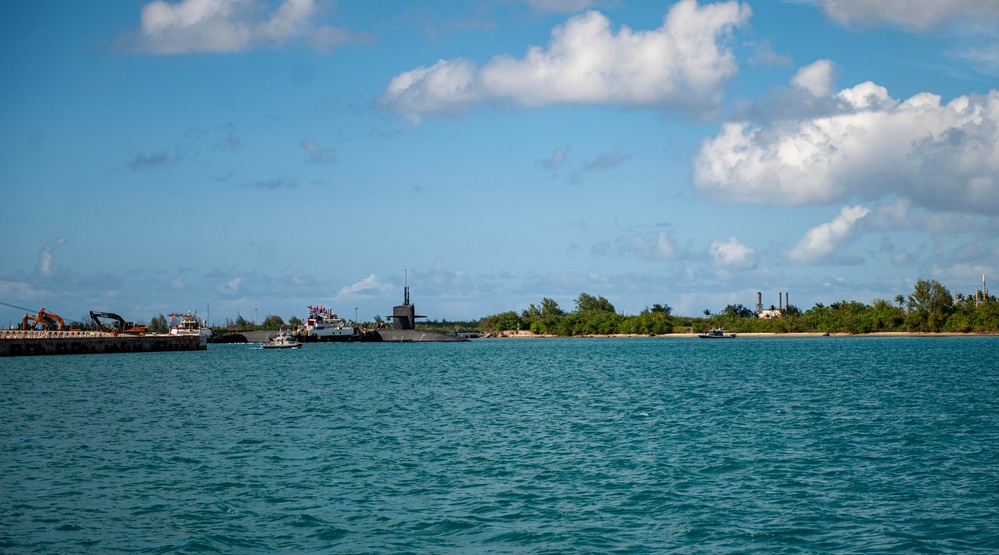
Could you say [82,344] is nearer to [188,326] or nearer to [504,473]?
[188,326]

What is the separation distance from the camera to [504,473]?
27.1 m

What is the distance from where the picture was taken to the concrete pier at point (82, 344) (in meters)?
117

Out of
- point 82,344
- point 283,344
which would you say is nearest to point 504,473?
point 82,344

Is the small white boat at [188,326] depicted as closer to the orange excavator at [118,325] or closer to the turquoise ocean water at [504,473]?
the orange excavator at [118,325]

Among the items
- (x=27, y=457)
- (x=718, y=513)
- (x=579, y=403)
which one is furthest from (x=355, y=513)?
(x=579, y=403)

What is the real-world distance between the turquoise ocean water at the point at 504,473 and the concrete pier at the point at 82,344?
71.8 m

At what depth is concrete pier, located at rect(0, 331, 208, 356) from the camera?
117 meters

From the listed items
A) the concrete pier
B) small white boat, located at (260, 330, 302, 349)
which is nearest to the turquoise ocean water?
the concrete pier

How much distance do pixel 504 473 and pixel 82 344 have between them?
371ft

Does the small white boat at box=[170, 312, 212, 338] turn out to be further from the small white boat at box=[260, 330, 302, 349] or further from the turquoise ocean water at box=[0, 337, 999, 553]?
the turquoise ocean water at box=[0, 337, 999, 553]

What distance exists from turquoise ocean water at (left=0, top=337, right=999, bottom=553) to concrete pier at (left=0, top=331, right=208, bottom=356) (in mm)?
71835

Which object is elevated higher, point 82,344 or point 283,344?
point 82,344

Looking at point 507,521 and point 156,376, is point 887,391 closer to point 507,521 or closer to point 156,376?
point 507,521

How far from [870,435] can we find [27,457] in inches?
1233
